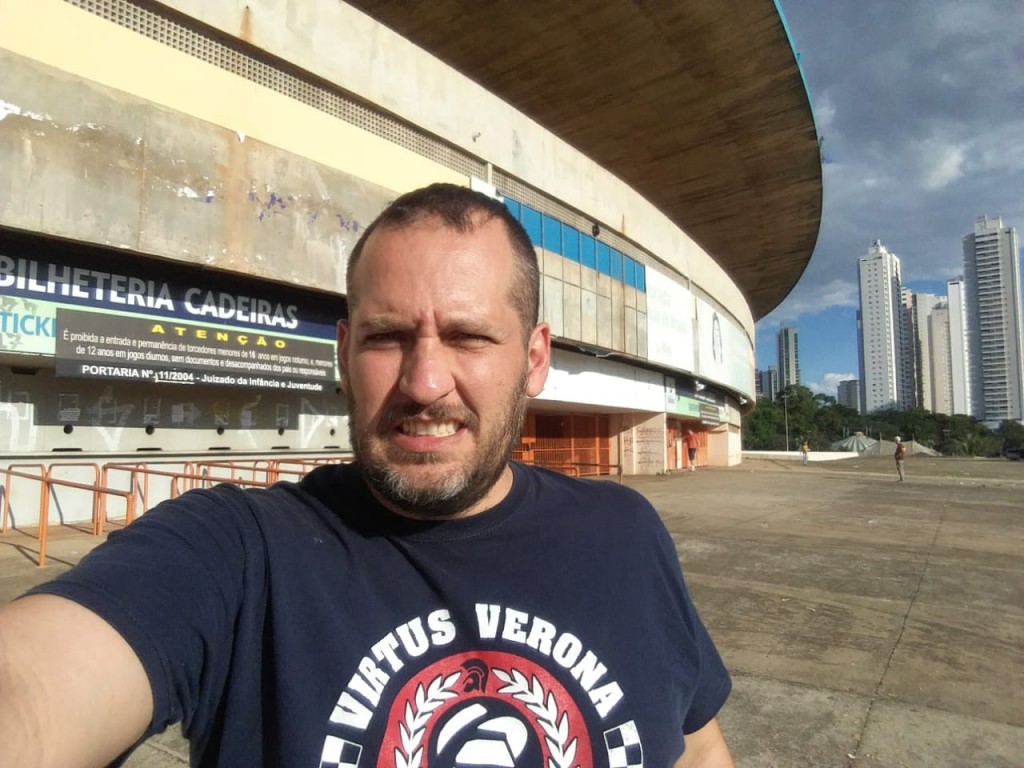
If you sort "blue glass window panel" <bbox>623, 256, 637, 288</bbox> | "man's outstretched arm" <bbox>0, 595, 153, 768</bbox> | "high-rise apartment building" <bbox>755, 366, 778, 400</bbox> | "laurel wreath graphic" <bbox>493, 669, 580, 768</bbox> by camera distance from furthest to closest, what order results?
"high-rise apartment building" <bbox>755, 366, 778, 400</bbox>, "blue glass window panel" <bbox>623, 256, 637, 288</bbox>, "laurel wreath graphic" <bbox>493, 669, 580, 768</bbox>, "man's outstretched arm" <bbox>0, 595, 153, 768</bbox>

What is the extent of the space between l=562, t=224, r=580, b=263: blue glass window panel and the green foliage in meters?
54.8

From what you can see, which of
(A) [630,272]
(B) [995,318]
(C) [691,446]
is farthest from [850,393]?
(A) [630,272]

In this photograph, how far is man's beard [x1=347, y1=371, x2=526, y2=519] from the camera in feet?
3.97

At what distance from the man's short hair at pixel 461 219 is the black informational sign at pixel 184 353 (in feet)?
29.1

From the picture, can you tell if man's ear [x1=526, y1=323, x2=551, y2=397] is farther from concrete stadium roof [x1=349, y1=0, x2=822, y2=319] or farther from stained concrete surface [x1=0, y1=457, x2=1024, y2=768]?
concrete stadium roof [x1=349, y1=0, x2=822, y2=319]

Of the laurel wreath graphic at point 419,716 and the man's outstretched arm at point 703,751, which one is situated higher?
the laurel wreath graphic at point 419,716

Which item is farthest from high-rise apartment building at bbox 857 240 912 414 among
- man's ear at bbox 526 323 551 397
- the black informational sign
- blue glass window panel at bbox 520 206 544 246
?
man's ear at bbox 526 323 551 397

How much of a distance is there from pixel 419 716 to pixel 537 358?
882mm

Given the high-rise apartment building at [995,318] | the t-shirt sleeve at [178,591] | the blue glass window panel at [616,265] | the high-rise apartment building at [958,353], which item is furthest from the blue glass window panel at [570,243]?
the high-rise apartment building at [958,353]

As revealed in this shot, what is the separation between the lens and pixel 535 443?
67.4 ft

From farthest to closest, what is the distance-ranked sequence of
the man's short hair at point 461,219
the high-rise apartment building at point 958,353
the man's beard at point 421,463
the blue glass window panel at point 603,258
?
the high-rise apartment building at point 958,353 < the blue glass window panel at point 603,258 < the man's short hair at point 461,219 < the man's beard at point 421,463

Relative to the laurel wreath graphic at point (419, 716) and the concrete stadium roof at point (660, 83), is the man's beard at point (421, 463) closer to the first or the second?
the laurel wreath graphic at point (419, 716)

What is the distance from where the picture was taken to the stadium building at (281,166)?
795 centimetres

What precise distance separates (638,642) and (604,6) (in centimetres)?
1601
